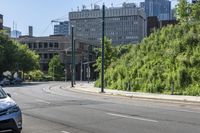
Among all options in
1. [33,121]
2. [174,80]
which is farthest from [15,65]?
[33,121]

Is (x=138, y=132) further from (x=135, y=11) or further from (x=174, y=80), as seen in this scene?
(x=135, y=11)

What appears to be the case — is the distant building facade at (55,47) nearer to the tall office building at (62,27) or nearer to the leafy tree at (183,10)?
the tall office building at (62,27)

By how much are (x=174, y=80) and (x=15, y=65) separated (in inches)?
2361

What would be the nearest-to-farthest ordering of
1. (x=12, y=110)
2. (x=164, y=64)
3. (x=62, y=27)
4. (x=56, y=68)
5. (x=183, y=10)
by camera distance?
(x=12, y=110) < (x=164, y=64) < (x=183, y=10) < (x=62, y=27) < (x=56, y=68)

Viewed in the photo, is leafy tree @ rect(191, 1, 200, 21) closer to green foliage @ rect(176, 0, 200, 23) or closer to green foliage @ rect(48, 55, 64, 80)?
green foliage @ rect(176, 0, 200, 23)

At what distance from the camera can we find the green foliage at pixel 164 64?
3781 cm

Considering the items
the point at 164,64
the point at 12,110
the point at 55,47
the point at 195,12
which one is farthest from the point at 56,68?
the point at 12,110

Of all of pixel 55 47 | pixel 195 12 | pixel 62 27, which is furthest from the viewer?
pixel 55 47

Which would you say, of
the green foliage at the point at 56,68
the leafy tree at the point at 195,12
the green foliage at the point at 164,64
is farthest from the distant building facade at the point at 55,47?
the leafy tree at the point at 195,12

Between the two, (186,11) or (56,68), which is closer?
(186,11)

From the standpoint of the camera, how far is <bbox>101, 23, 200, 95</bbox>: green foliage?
3781 centimetres

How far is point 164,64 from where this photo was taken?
4194 centimetres

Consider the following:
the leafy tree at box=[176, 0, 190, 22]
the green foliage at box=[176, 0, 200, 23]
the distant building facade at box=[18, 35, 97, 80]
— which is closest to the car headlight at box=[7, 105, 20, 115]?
the green foliage at box=[176, 0, 200, 23]

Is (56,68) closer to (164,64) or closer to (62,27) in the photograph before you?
(62,27)
